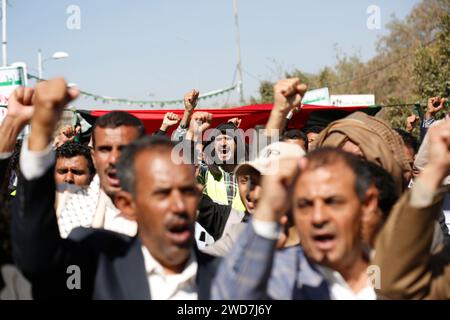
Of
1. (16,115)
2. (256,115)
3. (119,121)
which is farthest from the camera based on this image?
(256,115)

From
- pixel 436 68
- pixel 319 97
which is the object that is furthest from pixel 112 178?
pixel 436 68

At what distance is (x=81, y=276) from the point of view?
2.36m

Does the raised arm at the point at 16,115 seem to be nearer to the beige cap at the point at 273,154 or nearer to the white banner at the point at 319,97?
the beige cap at the point at 273,154

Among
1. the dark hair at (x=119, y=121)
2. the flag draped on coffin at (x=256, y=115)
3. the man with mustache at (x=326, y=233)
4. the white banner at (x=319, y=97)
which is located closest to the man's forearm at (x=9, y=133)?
the dark hair at (x=119, y=121)

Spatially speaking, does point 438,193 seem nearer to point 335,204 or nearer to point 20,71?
point 335,204

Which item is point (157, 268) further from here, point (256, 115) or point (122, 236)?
point (256, 115)

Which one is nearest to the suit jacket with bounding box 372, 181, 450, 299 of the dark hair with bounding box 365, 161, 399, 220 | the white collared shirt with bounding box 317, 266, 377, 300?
the white collared shirt with bounding box 317, 266, 377, 300

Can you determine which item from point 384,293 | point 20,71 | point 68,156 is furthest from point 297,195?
point 20,71

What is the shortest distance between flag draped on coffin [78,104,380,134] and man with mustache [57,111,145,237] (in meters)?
4.33

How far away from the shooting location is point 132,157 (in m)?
2.44

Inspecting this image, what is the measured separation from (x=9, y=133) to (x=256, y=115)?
5849 mm

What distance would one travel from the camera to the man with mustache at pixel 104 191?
319cm

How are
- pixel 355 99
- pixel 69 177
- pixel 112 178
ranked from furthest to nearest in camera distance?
pixel 355 99 → pixel 69 177 → pixel 112 178

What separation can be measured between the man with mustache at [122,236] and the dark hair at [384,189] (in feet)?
2.44
